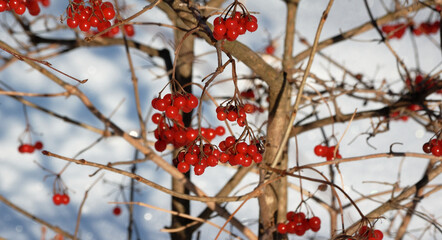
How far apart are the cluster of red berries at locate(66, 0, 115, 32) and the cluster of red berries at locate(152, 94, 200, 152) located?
14 centimetres

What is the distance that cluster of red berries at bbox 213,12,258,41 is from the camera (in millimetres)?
436

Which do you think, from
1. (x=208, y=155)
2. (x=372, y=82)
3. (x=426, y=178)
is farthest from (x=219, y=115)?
(x=372, y=82)

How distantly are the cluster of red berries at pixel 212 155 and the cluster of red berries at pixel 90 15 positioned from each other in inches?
8.0

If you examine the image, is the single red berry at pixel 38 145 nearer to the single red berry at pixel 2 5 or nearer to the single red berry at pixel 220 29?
the single red berry at pixel 2 5

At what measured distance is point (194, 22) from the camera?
0.51 m

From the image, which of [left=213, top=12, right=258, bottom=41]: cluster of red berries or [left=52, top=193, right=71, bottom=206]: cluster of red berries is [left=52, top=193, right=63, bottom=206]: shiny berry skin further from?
[left=213, top=12, right=258, bottom=41]: cluster of red berries

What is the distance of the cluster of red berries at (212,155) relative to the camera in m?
0.46

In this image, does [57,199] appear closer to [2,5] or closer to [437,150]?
[2,5]

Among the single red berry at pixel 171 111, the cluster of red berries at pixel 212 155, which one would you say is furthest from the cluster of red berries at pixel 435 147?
the single red berry at pixel 171 111

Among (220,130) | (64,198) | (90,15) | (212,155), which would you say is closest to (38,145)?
(64,198)

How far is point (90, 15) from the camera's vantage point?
0.52m

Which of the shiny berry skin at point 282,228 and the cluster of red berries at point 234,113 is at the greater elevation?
the cluster of red berries at point 234,113

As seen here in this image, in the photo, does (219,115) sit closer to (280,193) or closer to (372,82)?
(280,193)

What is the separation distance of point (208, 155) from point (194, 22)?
17 cm
